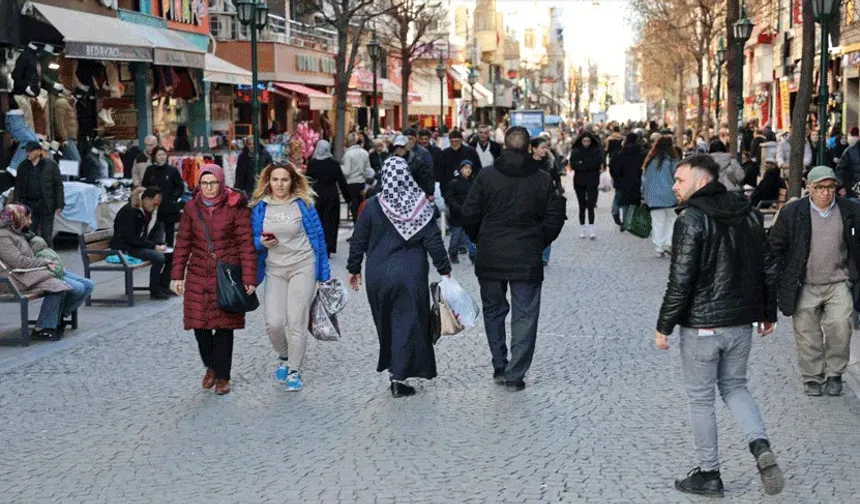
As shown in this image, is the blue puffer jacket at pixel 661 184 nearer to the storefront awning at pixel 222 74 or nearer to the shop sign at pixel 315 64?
the storefront awning at pixel 222 74

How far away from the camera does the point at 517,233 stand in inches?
360

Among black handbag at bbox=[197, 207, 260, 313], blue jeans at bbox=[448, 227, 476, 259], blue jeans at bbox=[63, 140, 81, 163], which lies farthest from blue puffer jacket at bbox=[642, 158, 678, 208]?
blue jeans at bbox=[63, 140, 81, 163]

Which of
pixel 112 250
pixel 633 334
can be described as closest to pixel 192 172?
pixel 112 250

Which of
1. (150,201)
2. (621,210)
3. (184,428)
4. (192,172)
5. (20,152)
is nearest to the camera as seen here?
(184,428)

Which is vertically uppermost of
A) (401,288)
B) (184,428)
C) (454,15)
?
(454,15)

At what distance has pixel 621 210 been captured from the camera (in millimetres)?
23938

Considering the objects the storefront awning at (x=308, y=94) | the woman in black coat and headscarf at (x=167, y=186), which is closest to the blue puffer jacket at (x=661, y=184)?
the woman in black coat and headscarf at (x=167, y=186)

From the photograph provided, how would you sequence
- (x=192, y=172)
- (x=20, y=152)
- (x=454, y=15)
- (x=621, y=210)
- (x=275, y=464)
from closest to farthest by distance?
(x=275, y=464), (x=20, y=152), (x=621, y=210), (x=192, y=172), (x=454, y=15)

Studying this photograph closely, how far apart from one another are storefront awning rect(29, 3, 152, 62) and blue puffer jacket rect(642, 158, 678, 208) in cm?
1036

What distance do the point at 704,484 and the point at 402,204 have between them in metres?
3.28

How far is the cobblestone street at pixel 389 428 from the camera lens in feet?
21.9

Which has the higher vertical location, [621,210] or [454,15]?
[454,15]

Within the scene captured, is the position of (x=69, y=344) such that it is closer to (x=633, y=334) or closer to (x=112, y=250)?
(x=112, y=250)

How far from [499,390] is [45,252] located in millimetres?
4750
